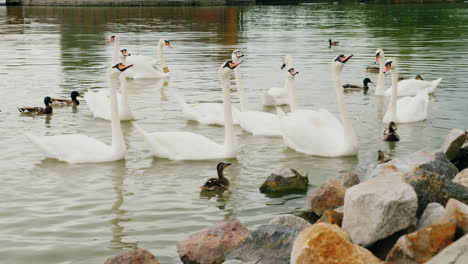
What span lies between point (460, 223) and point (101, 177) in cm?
622

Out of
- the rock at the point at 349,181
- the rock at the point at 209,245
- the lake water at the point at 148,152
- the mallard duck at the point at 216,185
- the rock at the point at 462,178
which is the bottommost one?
the lake water at the point at 148,152

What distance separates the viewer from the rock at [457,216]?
23.0 feet

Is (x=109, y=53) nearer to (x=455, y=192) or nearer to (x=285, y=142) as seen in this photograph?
(x=285, y=142)

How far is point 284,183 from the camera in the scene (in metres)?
10.7

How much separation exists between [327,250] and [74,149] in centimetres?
663

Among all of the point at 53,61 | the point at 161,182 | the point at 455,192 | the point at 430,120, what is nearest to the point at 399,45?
the point at 53,61

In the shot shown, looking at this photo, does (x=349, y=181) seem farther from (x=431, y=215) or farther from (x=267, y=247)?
(x=267, y=247)

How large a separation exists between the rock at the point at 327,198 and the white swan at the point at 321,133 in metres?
3.53

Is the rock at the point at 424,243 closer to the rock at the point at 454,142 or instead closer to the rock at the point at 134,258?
the rock at the point at 134,258

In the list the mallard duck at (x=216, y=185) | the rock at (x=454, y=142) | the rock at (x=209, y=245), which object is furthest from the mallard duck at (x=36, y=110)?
the rock at (x=209, y=245)

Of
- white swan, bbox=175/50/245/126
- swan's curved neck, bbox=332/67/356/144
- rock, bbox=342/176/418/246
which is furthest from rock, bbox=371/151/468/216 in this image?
white swan, bbox=175/50/245/126

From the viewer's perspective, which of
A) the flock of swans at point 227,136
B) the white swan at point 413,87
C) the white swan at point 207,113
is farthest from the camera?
the white swan at point 413,87

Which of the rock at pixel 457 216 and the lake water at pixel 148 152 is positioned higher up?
the rock at pixel 457 216

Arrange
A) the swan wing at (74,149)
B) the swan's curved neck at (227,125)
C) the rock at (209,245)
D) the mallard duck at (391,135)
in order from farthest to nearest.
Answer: the mallard duck at (391,135) → the swan's curved neck at (227,125) → the swan wing at (74,149) → the rock at (209,245)
